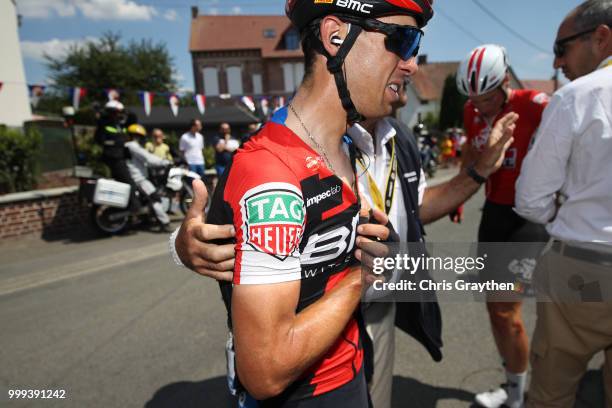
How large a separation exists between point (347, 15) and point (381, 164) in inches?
35.5

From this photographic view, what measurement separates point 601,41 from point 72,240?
7.82 meters

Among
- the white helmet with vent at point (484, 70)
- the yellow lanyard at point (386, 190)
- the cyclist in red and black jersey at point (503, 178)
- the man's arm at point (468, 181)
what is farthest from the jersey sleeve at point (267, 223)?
the white helmet with vent at point (484, 70)

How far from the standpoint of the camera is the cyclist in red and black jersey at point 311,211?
1001mm

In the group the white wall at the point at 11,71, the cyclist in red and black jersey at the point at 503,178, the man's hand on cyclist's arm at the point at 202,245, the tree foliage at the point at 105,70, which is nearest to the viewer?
the man's hand on cyclist's arm at the point at 202,245

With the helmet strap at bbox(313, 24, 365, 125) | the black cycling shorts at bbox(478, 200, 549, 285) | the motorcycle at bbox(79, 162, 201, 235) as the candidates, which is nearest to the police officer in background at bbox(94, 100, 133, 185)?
the motorcycle at bbox(79, 162, 201, 235)

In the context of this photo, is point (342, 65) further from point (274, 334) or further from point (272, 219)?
point (274, 334)

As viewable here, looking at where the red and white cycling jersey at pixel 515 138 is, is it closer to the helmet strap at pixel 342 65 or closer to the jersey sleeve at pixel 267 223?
the helmet strap at pixel 342 65

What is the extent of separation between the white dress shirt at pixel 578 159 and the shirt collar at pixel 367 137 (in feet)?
2.26

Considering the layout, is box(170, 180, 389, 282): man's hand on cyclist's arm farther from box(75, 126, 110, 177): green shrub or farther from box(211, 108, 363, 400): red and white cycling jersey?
box(75, 126, 110, 177): green shrub

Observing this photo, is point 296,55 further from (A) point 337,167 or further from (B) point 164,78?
(A) point 337,167

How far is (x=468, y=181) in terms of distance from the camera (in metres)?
2.17

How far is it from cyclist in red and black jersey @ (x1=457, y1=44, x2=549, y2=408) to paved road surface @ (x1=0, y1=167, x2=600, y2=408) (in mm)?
338

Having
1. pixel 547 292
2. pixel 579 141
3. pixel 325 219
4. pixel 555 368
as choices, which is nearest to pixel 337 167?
pixel 325 219

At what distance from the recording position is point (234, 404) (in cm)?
151
